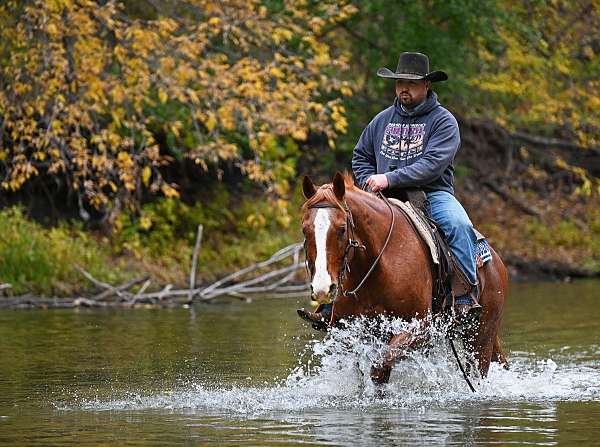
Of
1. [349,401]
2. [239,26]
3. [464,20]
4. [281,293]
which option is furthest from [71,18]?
[349,401]

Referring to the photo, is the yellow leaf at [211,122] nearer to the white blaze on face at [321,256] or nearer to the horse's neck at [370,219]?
the horse's neck at [370,219]

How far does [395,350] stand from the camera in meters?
9.31

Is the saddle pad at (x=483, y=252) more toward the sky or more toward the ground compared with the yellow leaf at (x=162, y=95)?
more toward the ground

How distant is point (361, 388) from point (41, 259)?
11044 millimetres

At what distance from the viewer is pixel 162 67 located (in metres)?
19.5

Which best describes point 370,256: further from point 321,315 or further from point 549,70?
point 549,70

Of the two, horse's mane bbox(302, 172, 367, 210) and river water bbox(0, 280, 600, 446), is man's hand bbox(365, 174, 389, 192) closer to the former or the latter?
horse's mane bbox(302, 172, 367, 210)

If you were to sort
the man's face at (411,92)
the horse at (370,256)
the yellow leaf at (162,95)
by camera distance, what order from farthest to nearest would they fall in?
the yellow leaf at (162,95) → the man's face at (411,92) → the horse at (370,256)

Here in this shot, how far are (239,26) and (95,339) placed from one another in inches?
311

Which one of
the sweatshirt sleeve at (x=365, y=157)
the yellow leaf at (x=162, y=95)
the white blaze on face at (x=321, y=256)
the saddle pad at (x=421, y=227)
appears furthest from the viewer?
the yellow leaf at (x=162, y=95)

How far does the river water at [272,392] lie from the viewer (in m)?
8.24

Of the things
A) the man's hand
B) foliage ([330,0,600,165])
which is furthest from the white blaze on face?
foliage ([330,0,600,165])

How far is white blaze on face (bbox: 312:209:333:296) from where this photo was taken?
835 centimetres

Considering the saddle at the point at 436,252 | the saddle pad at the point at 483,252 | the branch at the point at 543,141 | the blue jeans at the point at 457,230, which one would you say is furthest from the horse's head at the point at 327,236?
the branch at the point at 543,141
